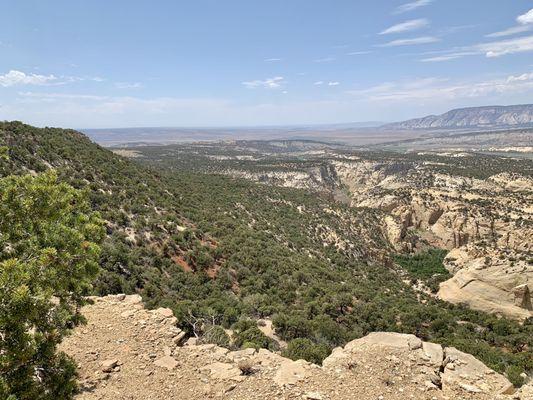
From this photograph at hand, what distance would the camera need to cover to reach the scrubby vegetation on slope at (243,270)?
65.1ft

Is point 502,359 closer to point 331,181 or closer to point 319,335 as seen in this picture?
point 319,335

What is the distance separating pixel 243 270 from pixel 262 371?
18.4 metres

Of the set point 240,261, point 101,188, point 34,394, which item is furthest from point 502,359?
point 101,188

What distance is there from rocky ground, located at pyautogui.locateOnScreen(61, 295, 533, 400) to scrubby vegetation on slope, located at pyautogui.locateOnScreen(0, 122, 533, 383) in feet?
7.22

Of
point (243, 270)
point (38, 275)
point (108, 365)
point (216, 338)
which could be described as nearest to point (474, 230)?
point (243, 270)

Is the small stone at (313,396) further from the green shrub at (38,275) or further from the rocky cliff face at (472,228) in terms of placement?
the rocky cliff face at (472,228)

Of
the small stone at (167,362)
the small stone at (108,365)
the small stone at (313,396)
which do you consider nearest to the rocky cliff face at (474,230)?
the small stone at (313,396)

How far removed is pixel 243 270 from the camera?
29.3 m

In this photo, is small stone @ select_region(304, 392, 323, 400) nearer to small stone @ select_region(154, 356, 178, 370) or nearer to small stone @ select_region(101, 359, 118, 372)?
small stone @ select_region(154, 356, 178, 370)

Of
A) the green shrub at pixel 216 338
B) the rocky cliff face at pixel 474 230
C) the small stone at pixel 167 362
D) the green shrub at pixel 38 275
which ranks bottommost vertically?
the rocky cliff face at pixel 474 230

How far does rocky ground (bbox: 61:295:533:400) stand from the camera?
33.0ft

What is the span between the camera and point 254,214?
49.0 meters

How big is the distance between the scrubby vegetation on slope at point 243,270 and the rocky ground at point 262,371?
7.22 ft

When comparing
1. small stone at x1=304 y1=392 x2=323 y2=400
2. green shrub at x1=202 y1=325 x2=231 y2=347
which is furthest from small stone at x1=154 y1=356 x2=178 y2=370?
small stone at x1=304 y1=392 x2=323 y2=400
